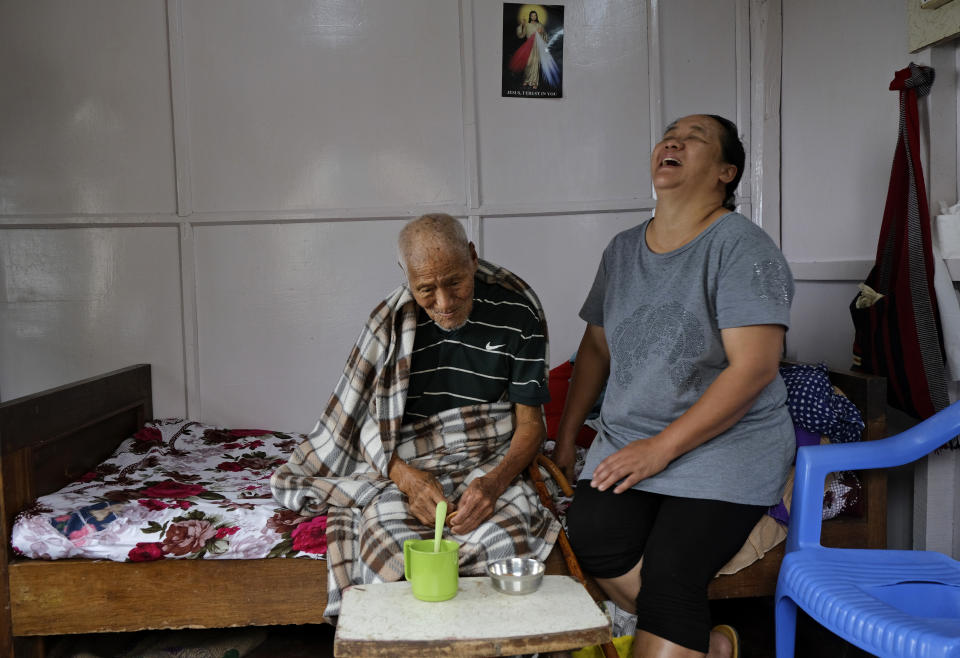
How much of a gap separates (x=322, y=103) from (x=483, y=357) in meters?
1.71

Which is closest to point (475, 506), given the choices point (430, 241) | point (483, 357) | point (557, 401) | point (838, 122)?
point (483, 357)

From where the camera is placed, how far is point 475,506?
6.15 feet

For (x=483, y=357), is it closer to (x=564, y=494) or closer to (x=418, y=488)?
(x=418, y=488)

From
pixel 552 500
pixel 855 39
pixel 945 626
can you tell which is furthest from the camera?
pixel 855 39

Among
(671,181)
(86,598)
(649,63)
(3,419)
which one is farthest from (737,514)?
(649,63)

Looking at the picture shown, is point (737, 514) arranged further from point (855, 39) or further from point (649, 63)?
point (649, 63)

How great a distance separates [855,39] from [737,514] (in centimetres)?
184

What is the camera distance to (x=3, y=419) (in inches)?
79.6

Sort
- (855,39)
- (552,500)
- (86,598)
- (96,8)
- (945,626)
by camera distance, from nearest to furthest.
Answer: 1. (945,626)
2. (86,598)
3. (552,500)
4. (855,39)
5. (96,8)

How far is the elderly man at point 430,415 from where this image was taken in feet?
6.35

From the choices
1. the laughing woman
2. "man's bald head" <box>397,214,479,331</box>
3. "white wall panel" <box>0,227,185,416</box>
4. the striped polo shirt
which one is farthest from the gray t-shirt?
"white wall panel" <box>0,227,185,416</box>

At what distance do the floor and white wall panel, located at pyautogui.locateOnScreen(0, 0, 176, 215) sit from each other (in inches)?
69.5

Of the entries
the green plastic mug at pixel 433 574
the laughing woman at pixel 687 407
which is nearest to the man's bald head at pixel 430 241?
the laughing woman at pixel 687 407

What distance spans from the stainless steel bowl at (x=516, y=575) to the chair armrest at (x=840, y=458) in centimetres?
72
